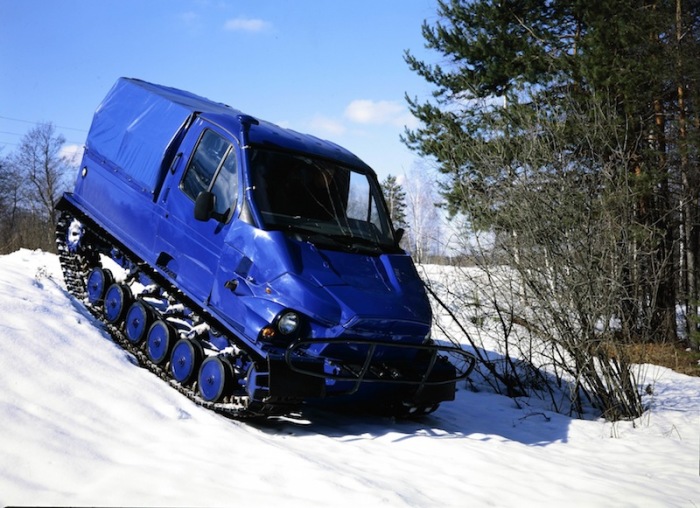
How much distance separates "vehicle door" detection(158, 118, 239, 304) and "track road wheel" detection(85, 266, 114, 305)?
1340 millimetres

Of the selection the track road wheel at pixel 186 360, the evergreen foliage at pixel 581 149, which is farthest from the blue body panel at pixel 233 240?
the evergreen foliage at pixel 581 149

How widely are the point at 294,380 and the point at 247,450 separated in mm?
757

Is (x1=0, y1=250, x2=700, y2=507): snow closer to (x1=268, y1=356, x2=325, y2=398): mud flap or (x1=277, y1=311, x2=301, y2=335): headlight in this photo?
(x1=268, y1=356, x2=325, y2=398): mud flap

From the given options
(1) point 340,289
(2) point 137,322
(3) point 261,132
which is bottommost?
(2) point 137,322

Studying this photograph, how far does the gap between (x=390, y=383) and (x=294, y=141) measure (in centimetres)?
291

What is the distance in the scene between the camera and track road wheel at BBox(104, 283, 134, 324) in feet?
25.6

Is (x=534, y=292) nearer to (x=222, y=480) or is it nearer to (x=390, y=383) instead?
(x=390, y=383)

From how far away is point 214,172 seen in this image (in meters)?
7.11

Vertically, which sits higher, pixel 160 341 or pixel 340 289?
pixel 340 289

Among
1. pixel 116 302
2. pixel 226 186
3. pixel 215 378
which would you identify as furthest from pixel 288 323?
pixel 116 302

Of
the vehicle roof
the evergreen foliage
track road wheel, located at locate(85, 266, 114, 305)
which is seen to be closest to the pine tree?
the evergreen foliage

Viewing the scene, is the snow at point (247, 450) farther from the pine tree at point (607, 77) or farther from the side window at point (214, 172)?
the pine tree at point (607, 77)

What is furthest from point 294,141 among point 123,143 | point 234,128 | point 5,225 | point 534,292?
point 5,225

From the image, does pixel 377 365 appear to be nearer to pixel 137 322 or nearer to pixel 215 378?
pixel 215 378
